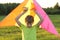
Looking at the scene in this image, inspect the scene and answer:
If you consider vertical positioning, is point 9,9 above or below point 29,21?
above

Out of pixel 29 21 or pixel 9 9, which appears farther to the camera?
pixel 9 9

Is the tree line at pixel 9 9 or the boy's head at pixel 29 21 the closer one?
the boy's head at pixel 29 21

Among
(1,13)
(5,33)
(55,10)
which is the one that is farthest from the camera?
(55,10)

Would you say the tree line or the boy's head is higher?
the tree line

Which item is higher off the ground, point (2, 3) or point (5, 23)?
point (2, 3)

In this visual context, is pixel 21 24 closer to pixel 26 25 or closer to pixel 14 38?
pixel 26 25

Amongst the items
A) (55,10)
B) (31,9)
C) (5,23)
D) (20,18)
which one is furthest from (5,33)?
(55,10)

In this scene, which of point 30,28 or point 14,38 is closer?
point 30,28

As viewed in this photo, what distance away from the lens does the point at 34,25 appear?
6508 mm

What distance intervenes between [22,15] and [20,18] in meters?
0.09

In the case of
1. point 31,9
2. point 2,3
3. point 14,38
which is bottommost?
point 14,38

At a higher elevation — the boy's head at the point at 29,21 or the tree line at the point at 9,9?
the tree line at the point at 9,9

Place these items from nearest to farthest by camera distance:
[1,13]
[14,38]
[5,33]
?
[14,38] → [5,33] → [1,13]

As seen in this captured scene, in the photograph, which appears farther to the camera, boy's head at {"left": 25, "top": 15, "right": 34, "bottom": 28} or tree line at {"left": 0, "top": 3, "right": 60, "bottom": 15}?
tree line at {"left": 0, "top": 3, "right": 60, "bottom": 15}
